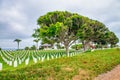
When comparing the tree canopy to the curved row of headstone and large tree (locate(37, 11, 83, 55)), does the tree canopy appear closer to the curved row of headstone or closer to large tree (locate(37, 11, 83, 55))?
large tree (locate(37, 11, 83, 55))

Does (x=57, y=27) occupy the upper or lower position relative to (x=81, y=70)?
upper

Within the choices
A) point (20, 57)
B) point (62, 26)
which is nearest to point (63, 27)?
point (62, 26)

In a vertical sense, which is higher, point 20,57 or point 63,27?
point 63,27

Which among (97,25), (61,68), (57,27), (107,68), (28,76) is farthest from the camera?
(97,25)

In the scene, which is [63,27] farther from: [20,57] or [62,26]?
[20,57]

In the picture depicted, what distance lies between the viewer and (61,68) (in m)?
16.9

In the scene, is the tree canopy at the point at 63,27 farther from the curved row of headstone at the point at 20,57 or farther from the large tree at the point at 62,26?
the curved row of headstone at the point at 20,57

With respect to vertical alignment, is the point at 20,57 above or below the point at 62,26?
below

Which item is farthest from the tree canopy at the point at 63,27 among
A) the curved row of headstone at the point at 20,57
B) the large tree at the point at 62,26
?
the curved row of headstone at the point at 20,57

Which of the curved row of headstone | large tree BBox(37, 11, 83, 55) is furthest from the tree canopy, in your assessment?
the curved row of headstone

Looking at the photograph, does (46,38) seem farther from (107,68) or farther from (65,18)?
(107,68)

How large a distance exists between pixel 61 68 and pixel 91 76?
2013 mm

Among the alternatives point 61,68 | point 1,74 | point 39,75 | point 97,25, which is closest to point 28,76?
point 39,75

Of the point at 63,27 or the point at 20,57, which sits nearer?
the point at 20,57
